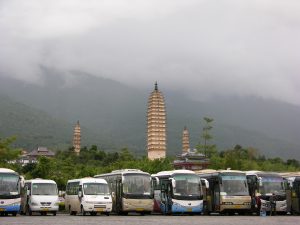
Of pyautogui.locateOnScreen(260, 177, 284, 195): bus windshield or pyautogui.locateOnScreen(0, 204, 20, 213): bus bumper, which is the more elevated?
pyautogui.locateOnScreen(260, 177, 284, 195): bus windshield

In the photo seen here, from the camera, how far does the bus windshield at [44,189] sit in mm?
33219

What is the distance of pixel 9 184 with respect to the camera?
100 feet

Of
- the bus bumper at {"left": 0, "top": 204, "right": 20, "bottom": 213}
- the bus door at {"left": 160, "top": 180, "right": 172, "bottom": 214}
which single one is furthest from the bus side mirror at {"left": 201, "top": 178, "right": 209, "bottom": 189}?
the bus bumper at {"left": 0, "top": 204, "right": 20, "bottom": 213}

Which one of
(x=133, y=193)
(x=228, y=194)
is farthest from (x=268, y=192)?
(x=133, y=193)

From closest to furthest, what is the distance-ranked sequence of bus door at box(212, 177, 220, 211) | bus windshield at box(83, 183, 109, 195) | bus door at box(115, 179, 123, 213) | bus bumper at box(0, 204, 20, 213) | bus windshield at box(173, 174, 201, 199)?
bus bumper at box(0, 204, 20, 213) → bus windshield at box(83, 183, 109, 195) → bus windshield at box(173, 174, 201, 199) → bus door at box(115, 179, 123, 213) → bus door at box(212, 177, 220, 211)

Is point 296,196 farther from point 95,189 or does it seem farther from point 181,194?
point 95,189

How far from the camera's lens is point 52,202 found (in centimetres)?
3294

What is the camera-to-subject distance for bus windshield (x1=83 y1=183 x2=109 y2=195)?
32.1 m

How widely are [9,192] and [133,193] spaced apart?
6.74 metres

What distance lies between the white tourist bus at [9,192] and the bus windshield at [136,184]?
19.4 feet

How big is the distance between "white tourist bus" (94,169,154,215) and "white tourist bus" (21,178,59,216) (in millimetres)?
3609

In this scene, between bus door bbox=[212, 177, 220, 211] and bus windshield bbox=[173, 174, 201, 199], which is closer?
bus windshield bbox=[173, 174, 201, 199]
